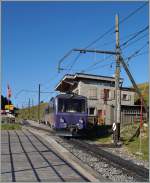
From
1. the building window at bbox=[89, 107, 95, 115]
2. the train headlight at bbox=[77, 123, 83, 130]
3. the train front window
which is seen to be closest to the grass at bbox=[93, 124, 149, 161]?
the train headlight at bbox=[77, 123, 83, 130]

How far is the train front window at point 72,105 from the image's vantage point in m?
30.0

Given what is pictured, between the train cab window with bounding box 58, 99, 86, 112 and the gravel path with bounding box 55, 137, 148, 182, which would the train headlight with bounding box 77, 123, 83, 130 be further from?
the gravel path with bounding box 55, 137, 148, 182

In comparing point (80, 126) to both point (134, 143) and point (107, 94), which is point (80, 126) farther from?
point (107, 94)

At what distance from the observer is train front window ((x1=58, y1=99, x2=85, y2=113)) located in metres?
30.0

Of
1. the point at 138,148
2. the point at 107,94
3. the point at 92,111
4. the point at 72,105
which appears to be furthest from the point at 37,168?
the point at 107,94

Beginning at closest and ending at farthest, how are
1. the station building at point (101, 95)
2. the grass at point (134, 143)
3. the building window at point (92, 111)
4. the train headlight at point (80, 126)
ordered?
the grass at point (134, 143) → the train headlight at point (80, 126) → the station building at point (101, 95) → the building window at point (92, 111)

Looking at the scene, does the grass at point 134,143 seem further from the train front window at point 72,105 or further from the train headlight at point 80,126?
the train front window at point 72,105

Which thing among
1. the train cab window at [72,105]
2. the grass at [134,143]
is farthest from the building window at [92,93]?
the train cab window at [72,105]

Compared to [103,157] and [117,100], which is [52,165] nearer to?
[103,157]

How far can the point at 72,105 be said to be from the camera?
99.0ft

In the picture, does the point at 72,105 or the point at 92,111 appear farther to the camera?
the point at 92,111

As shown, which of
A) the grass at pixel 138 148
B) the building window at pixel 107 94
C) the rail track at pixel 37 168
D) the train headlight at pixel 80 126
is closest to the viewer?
the rail track at pixel 37 168

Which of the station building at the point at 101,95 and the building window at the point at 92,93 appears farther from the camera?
the building window at the point at 92,93

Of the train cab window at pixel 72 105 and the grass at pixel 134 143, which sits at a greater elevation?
the train cab window at pixel 72 105
